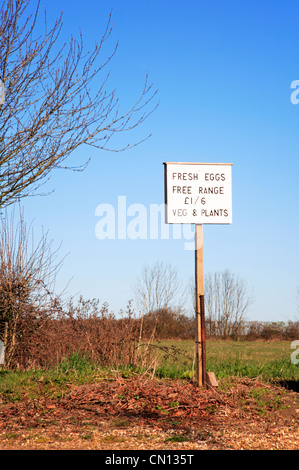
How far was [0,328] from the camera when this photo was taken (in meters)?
11.2

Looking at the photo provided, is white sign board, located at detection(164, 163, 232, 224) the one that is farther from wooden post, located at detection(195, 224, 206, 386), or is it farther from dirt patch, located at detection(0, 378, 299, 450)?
dirt patch, located at detection(0, 378, 299, 450)

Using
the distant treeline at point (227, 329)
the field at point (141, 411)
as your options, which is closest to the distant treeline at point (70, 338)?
the field at point (141, 411)

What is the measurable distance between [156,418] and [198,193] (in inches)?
168

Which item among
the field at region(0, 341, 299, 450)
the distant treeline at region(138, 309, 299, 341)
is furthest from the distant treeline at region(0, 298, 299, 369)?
the distant treeline at region(138, 309, 299, 341)

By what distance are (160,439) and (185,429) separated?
0.65 metres

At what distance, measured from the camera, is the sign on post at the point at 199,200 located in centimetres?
918

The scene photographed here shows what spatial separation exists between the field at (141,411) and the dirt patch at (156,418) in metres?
0.01

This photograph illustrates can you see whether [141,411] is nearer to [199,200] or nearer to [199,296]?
[199,296]

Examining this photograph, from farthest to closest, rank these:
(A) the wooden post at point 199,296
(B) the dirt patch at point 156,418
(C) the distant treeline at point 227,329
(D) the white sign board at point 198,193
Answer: (C) the distant treeline at point 227,329 < (D) the white sign board at point 198,193 < (A) the wooden post at point 199,296 < (B) the dirt patch at point 156,418

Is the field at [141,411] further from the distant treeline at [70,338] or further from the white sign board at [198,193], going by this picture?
the white sign board at [198,193]

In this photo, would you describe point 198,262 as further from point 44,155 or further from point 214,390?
point 44,155

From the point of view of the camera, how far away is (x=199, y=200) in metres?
9.34

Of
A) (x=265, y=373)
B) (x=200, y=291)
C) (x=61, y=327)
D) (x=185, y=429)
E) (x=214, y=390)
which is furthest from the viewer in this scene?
(x=61, y=327)

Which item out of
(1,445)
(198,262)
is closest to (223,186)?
(198,262)
